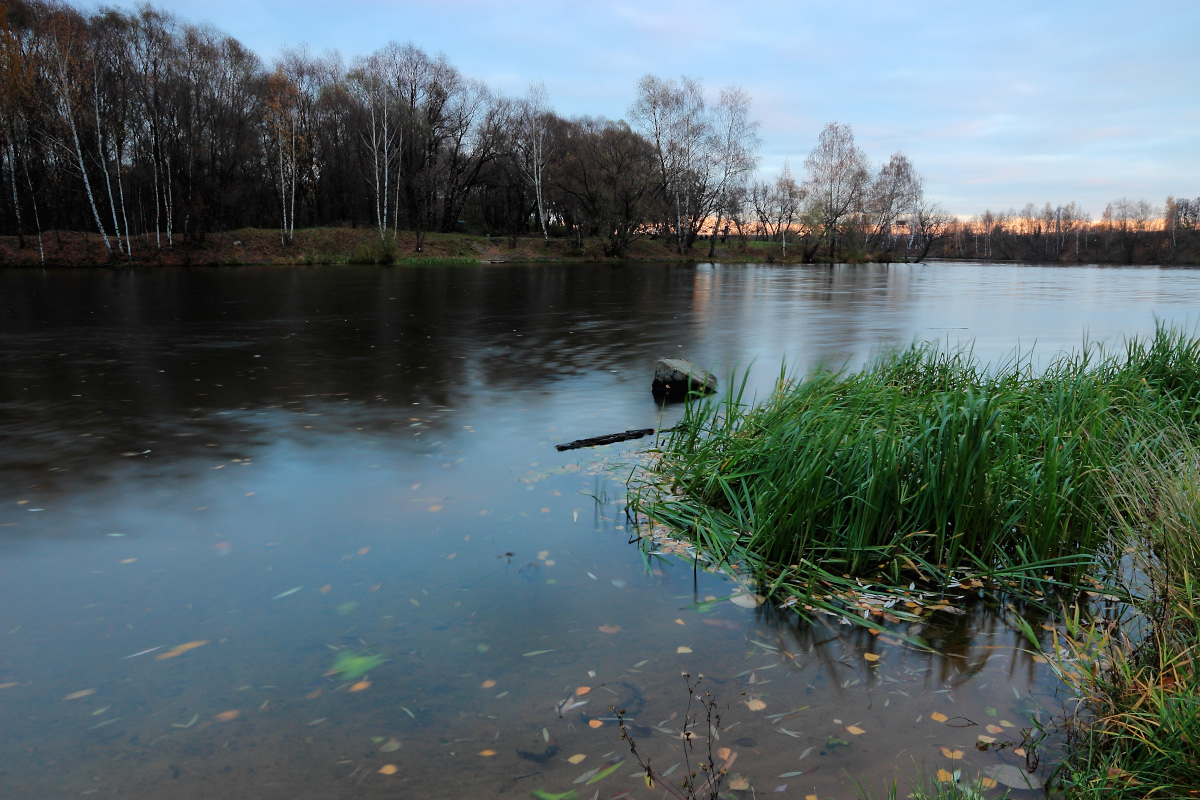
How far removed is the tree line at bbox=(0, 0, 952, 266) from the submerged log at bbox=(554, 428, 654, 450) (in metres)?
41.1

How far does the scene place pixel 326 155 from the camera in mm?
60438

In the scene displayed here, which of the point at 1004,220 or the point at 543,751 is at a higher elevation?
the point at 1004,220

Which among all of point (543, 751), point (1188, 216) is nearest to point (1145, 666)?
point (543, 751)

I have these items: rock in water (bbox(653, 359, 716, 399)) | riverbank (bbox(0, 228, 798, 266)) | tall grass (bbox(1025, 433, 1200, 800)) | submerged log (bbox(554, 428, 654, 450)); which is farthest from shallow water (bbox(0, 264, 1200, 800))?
riverbank (bbox(0, 228, 798, 266))

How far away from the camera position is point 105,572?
186 inches

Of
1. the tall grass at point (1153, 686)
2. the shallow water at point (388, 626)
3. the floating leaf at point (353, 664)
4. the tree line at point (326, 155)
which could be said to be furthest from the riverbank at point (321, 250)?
the tall grass at point (1153, 686)

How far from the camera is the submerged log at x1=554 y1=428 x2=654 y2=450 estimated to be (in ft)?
24.7

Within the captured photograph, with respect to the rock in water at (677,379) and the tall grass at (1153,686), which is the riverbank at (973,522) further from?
the rock in water at (677,379)

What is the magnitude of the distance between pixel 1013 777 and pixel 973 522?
208cm

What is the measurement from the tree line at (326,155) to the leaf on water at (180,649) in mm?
42902

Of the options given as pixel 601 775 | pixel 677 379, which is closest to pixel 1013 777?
pixel 601 775

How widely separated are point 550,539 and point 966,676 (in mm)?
2783

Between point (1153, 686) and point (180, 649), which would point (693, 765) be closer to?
point (1153, 686)

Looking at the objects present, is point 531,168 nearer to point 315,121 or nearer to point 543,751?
point 315,121
